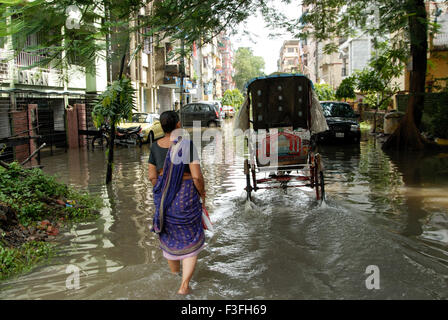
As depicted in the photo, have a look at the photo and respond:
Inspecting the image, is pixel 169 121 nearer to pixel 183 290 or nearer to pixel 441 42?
pixel 183 290

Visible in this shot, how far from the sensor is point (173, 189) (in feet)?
14.4

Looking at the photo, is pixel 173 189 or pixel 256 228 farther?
pixel 256 228

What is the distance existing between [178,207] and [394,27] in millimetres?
8465

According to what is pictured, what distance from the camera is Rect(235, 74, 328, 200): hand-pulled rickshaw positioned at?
8422mm

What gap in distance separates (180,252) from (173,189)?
0.61m

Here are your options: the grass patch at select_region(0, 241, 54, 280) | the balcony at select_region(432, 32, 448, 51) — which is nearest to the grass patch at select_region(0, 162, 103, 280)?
the grass patch at select_region(0, 241, 54, 280)

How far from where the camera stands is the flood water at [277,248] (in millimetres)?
4746

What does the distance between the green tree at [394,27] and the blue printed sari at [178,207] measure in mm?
7456

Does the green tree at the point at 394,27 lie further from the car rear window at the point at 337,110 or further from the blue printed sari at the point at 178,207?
the blue printed sari at the point at 178,207

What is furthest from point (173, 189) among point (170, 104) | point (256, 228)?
point (170, 104)

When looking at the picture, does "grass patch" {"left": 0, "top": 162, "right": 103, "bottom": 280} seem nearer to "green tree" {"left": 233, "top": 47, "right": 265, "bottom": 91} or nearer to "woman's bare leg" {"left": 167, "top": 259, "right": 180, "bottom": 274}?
"woman's bare leg" {"left": 167, "top": 259, "right": 180, "bottom": 274}

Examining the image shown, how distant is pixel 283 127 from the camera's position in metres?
8.92
